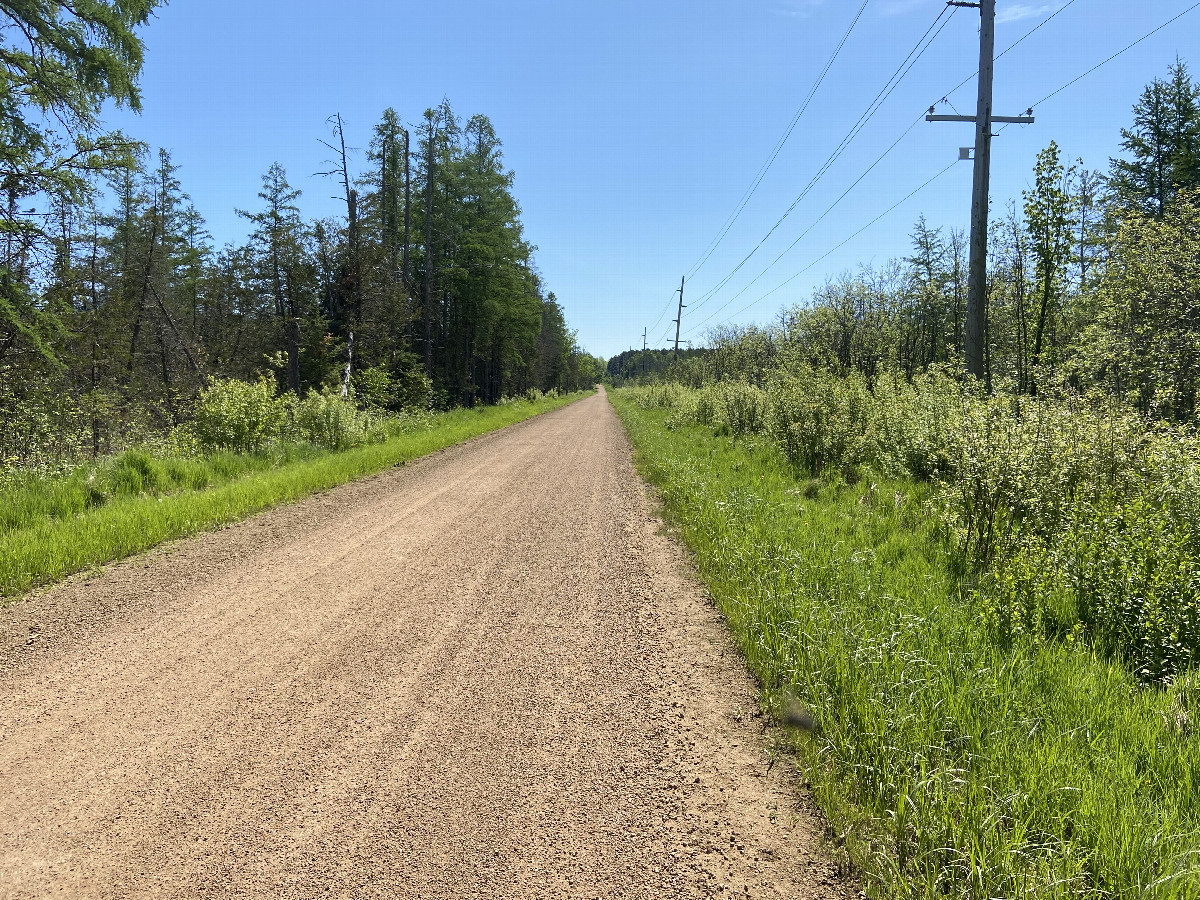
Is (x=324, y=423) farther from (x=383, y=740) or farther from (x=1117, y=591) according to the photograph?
(x=1117, y=591)

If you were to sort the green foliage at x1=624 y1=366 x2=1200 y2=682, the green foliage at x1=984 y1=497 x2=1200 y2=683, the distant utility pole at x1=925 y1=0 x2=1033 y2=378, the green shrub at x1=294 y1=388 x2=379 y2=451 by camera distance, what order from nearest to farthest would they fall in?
the green foliage at x1=984 y1=497 x2=1200 y2=683 → the green foliage at x1=624 y1=366 x2=1200 y2=682 → the distant utility pole at x1=925 y1=0 x2=1033 y2=378 → the green shrub at x1=294 y1=388 x2=379 y2=451

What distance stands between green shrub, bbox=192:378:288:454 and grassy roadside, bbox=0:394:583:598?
2.71 feet

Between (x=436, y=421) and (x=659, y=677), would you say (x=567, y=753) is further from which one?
(x=436, y=421)

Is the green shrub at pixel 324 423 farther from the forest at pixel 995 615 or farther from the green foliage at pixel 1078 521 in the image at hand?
the green foliage at pixel 1078 521

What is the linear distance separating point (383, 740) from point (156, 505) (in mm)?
6235

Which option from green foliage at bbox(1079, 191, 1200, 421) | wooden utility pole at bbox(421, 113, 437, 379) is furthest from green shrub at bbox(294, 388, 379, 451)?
green foliage at bbox(1079, 191, 1200, 421)

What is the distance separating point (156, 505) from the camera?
22.9ft

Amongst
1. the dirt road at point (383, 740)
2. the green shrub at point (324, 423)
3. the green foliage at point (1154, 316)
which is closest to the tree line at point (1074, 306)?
the green foliage at point (1154, 316)

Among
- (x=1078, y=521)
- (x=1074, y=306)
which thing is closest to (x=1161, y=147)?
(x=1074, y=306)

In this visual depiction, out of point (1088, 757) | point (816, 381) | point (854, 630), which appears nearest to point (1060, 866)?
point (1088, 757)

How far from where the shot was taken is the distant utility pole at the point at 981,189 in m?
8.60

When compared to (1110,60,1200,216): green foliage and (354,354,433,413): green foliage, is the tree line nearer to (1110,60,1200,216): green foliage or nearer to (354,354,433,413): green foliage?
(1110,60,1200,216): green foliage

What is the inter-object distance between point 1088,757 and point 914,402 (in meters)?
7.95

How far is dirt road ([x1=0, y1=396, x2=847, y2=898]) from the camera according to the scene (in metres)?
2.07
